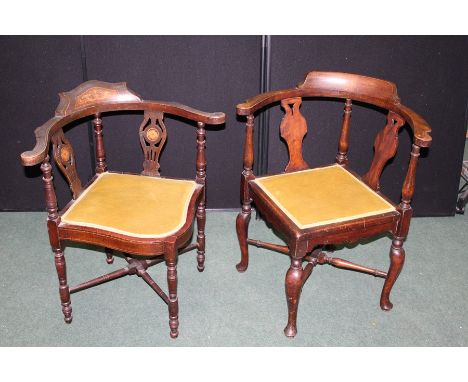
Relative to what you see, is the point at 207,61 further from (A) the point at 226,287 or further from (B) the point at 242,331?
(B) the point at 242,331

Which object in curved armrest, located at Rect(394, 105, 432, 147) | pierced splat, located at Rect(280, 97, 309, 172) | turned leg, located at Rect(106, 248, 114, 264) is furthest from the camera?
turned leg, located at Rect(106, 248, 114, 264)

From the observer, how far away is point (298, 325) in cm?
248

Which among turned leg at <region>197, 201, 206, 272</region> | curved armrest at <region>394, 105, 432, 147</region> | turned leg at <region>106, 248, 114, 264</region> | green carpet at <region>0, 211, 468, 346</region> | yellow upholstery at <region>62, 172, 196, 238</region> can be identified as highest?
curved armrest at <region>394, 105, 432, 147</region>

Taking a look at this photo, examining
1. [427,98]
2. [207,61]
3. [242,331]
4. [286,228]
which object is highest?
[207,61]

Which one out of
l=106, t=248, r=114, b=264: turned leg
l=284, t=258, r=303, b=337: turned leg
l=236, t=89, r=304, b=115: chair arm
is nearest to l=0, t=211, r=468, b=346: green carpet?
l=106, t=248, r=114, b=264: turned leg

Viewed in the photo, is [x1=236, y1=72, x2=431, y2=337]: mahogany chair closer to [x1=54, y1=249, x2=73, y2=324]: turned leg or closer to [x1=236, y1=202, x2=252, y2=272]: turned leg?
[x1=236, y1=202, x2=252, y2=272]: turned leg

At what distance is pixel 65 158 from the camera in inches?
90.2

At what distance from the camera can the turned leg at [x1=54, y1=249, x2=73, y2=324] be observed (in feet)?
7.48

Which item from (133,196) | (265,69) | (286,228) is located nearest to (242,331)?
(286,228)

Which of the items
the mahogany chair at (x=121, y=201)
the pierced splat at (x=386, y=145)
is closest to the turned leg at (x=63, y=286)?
the mahogany chair at (x=121, y=201)

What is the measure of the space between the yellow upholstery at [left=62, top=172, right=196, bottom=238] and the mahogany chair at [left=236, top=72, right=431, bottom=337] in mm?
372

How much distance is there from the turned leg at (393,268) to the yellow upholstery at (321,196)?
18cm

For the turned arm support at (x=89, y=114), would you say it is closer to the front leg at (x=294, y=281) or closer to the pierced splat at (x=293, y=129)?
the pierced splat at (x=293, y=129)
